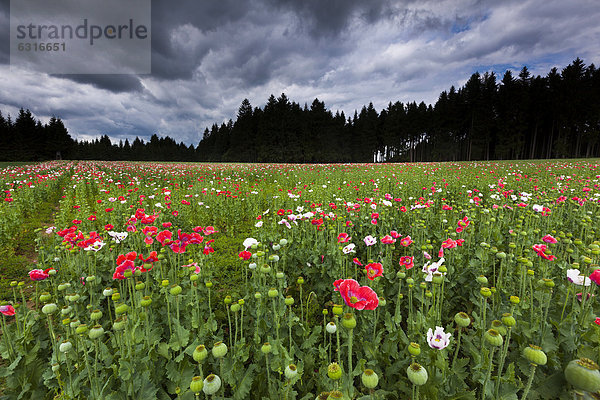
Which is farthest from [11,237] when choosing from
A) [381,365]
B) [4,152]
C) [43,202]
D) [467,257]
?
[4,152]

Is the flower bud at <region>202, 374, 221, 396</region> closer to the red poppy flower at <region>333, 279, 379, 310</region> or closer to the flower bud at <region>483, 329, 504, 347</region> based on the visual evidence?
the red poppy flower at <region>333, 279, 379, 310</region>

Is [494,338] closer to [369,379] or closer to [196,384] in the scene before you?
[369,379]

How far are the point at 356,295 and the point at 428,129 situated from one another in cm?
5620

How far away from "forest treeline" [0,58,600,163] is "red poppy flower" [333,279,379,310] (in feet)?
161

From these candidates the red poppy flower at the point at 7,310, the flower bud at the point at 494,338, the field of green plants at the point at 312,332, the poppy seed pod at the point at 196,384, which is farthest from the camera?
the red poppy flower at the point at 7,310

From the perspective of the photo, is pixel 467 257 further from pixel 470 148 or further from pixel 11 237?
pixel 470 148

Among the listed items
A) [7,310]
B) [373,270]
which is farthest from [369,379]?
[7,310]

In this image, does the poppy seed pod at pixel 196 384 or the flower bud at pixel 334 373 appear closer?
the flower bud at pixel 334 373

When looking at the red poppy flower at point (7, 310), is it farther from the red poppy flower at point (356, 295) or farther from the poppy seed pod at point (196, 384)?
the red poppy flower at point (356, 295)

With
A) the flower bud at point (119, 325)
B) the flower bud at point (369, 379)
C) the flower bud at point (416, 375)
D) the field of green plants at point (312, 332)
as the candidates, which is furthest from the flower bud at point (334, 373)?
the flower bud at point (119, 325)

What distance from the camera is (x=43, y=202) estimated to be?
873cm

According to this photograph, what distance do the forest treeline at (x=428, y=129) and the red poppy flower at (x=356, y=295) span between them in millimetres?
49092

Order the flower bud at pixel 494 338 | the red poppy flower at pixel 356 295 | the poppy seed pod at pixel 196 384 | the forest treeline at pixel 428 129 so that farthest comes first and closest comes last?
the forest treeline at pixel 428 129 < the red poppy flower at pixel 356 295 < the flower bud at pixel 494 338 < the poppy seed pod at pixel 196 384

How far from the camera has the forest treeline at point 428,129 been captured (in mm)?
36781
